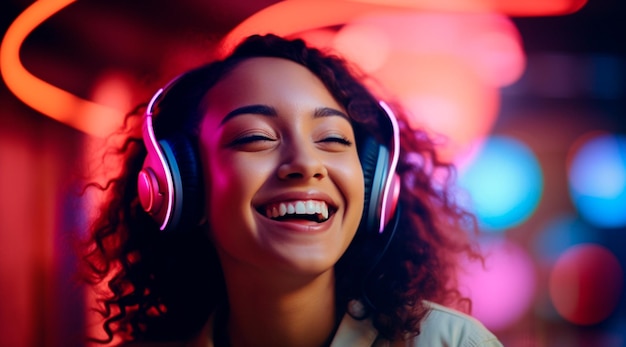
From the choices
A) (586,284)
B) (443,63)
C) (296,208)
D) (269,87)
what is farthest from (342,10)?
(586,284)

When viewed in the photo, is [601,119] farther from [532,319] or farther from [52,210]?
[52,210]

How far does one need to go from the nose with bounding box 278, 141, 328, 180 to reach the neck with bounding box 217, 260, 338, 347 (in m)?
0.23

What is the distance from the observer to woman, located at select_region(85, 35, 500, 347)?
149 cm

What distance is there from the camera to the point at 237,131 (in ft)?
4.97

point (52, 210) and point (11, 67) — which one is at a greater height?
point (11, 67)

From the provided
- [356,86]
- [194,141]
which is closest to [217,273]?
[194,141]

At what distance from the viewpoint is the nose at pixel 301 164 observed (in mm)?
1466

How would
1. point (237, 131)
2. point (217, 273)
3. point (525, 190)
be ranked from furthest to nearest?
point (525, 190) → point (217, 273) → point (237, 131)

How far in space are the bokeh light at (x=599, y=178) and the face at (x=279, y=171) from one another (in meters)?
0.76

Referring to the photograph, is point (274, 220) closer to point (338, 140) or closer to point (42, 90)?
point (338, 140)

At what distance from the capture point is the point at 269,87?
1.53 meters

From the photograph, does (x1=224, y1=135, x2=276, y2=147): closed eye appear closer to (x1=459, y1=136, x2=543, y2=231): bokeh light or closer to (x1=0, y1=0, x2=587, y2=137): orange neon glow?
(x1=0, y1=0, x2=587, y2=137): orange neon glow

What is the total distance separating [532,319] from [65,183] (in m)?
1.38

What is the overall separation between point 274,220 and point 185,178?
23 cm
